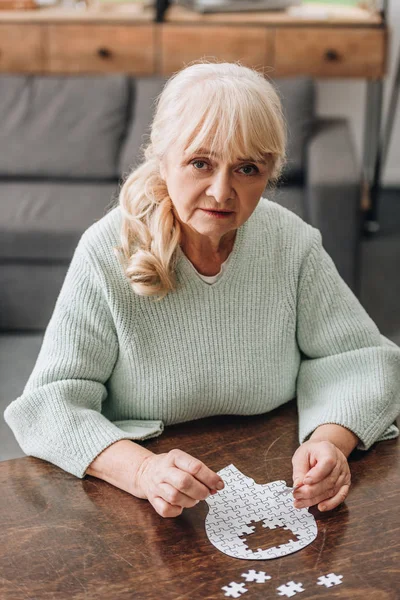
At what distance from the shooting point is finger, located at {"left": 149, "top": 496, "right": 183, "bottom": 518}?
1182mm

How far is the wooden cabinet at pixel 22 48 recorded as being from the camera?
396cm

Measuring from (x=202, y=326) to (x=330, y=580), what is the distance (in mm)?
514

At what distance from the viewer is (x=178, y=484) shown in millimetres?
1169

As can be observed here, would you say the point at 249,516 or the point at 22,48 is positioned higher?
the point at 22,48

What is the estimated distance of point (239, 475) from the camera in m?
1.30

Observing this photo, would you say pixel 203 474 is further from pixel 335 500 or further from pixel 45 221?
pixel 45 221

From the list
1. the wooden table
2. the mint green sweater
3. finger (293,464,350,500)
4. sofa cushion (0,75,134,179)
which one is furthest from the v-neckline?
sofa cushion (0,75,134,179)

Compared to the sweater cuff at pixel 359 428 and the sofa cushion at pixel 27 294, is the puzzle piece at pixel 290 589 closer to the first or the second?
the sweater cuff at pixel 359 428

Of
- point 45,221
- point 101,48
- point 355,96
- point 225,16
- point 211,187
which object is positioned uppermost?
point 211,187

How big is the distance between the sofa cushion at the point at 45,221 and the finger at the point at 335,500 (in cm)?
193

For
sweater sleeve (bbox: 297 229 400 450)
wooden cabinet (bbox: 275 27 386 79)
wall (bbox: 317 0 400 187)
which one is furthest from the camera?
wall (bbox: 317 0 400 187)

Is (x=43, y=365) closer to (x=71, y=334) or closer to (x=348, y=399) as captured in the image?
(x=71, y=334)

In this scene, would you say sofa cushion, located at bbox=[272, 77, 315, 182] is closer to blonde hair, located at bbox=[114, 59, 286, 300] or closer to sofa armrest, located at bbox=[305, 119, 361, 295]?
sofa armrest, located at bbox=[305, 119, 361, 295]

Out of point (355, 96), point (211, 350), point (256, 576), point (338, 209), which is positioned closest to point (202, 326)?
point (211, 350)
